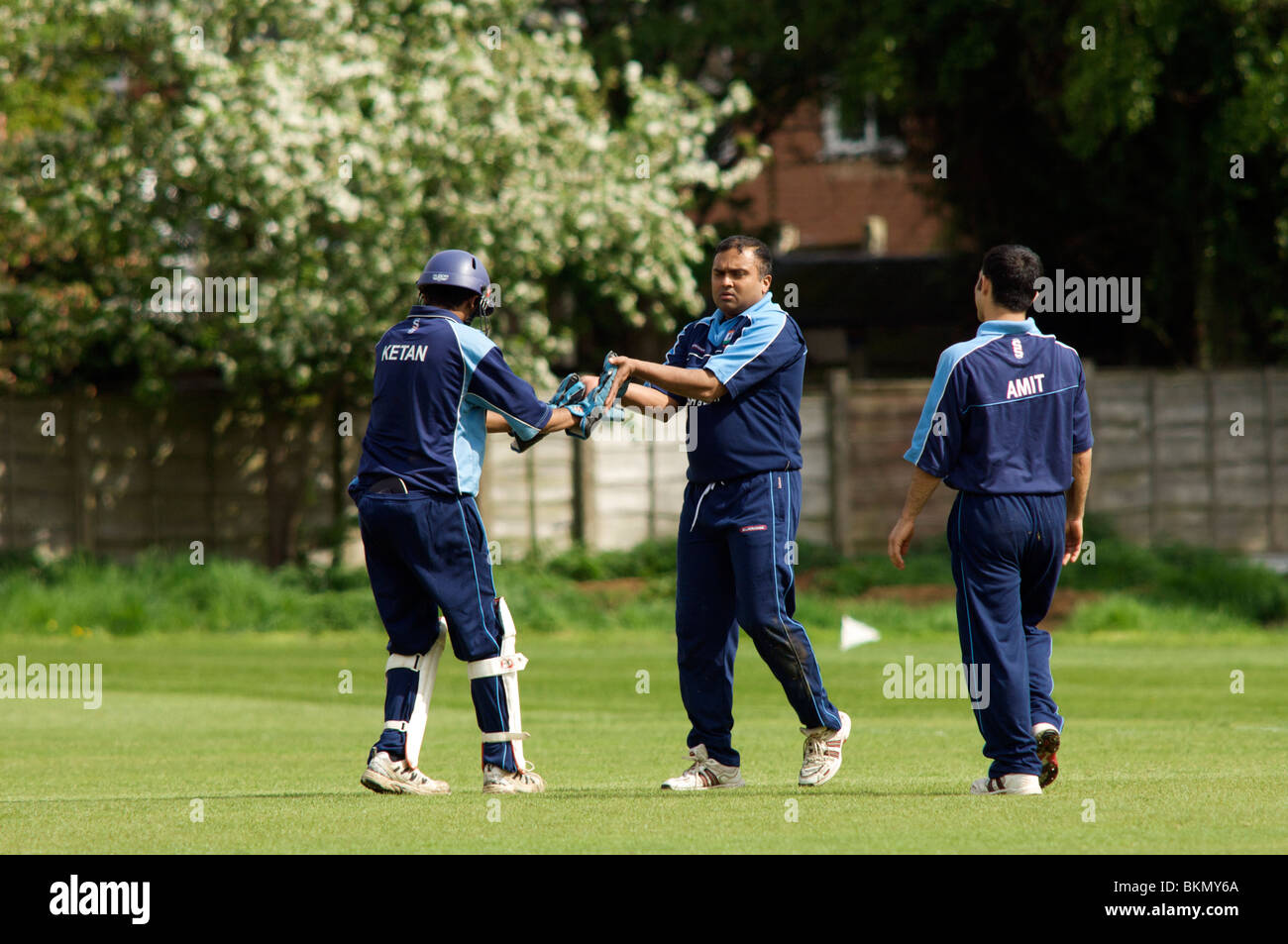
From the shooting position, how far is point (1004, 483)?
7242 mm

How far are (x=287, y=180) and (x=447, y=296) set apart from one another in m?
11.5

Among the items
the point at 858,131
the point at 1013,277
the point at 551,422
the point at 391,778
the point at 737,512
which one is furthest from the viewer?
the point at 858,131

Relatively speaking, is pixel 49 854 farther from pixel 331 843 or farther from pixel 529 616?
pixel 529 616

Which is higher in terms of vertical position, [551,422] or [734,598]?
[551,422]

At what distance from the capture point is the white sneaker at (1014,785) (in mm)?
7195

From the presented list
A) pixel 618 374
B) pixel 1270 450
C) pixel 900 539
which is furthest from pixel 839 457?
pixel 900 539

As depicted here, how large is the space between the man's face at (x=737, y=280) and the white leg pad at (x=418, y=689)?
183 centimetres

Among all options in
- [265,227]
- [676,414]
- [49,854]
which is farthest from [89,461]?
[49,854]

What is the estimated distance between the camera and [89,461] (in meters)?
20.8

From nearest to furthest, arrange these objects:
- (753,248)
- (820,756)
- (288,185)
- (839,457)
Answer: (820,756), (753,248), (288,185), (839,457)

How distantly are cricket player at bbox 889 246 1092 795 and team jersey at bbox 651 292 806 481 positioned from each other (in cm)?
67

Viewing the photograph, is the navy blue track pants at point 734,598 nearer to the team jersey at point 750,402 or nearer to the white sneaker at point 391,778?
the team jersey at point 750,402

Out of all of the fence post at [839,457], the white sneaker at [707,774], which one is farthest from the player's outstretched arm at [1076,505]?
the fence post at [839,457]

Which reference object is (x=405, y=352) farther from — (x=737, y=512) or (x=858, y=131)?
(x=858, y=131)
